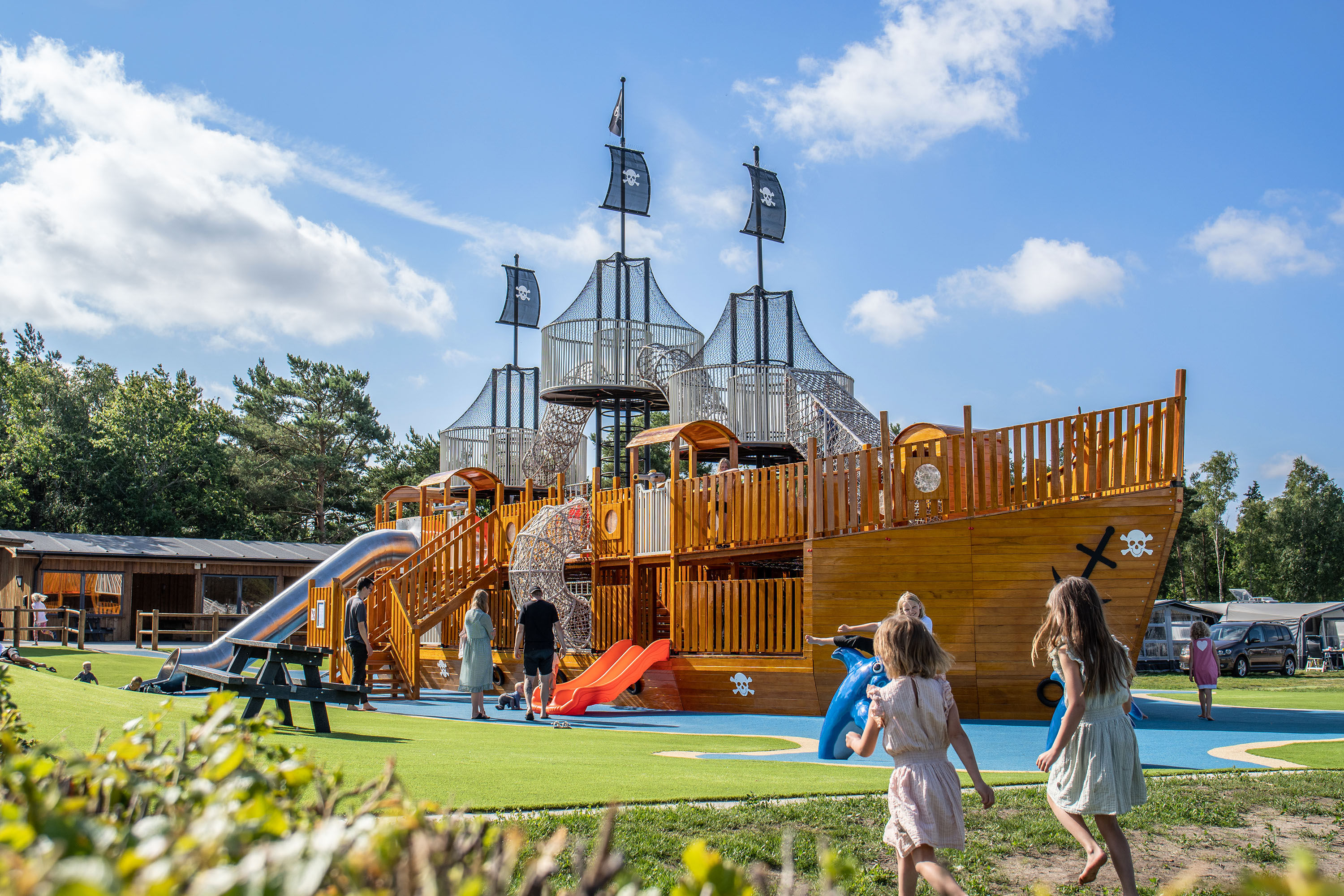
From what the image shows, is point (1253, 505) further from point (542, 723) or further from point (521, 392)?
point (542, 723)

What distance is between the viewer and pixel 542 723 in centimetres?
1348

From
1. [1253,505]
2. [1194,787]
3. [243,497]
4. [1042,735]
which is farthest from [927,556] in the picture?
[1253,505]

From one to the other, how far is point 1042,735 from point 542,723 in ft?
19.9

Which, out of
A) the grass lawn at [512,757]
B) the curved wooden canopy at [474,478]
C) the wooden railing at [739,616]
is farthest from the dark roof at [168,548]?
the wooden railing at [739,616]

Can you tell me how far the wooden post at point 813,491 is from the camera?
48.0 feet

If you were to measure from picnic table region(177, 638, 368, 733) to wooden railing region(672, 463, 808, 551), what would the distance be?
630 cm

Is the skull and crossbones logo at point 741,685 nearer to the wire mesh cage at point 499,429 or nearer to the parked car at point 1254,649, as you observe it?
the wire mesh cage at point 499,429

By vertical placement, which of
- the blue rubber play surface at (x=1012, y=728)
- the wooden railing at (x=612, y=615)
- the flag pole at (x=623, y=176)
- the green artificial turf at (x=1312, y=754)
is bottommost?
the blue rubber play surface at (x=1012, y=728)

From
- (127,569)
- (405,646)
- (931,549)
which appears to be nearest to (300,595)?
(405,646)

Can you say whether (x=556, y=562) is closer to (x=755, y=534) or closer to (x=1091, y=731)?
(x=755, y=534)

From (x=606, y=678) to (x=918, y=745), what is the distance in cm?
1152

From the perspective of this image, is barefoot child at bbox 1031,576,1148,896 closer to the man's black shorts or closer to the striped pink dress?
the striped pink dress

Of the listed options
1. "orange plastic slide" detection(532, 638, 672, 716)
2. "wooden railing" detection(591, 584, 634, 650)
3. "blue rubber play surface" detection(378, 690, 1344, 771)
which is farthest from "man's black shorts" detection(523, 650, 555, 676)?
"wooden railing" detection(591, 584, 634, 650)

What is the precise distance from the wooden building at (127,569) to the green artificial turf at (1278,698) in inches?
1099
